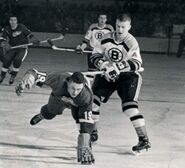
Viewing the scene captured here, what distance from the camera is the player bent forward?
16.0ft

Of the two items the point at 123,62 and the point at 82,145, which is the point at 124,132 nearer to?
the point at 123,62

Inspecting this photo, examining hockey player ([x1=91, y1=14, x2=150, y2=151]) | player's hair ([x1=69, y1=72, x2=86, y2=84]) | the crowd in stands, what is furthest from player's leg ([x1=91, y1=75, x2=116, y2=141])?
the crowd in stands

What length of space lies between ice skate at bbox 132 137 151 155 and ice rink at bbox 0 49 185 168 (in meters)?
0.07

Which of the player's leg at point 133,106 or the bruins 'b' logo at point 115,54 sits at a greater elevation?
the bruins 'b' logo at point 115,54

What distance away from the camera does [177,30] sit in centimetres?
1834

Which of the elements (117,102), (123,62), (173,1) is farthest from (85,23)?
(123,62)

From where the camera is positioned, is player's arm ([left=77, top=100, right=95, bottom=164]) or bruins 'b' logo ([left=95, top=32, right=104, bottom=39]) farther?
bruins 'b' logo ([left=95, top=32, right=104, bottom=39])

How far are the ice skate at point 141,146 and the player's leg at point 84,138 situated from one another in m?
0.73

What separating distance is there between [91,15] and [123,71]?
44.4 feet

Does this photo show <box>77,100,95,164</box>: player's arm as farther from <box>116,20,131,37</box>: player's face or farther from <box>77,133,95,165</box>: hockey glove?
<box>116,20,131,37</box>: player's face

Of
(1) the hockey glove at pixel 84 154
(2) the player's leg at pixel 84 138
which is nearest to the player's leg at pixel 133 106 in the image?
(2) the player's leg at pixel 84 138

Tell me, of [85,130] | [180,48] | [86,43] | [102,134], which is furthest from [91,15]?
[85,130]

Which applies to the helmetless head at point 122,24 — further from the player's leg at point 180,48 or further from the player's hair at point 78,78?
the player's leg at point 180,48

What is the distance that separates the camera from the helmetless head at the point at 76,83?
15.7 feet
